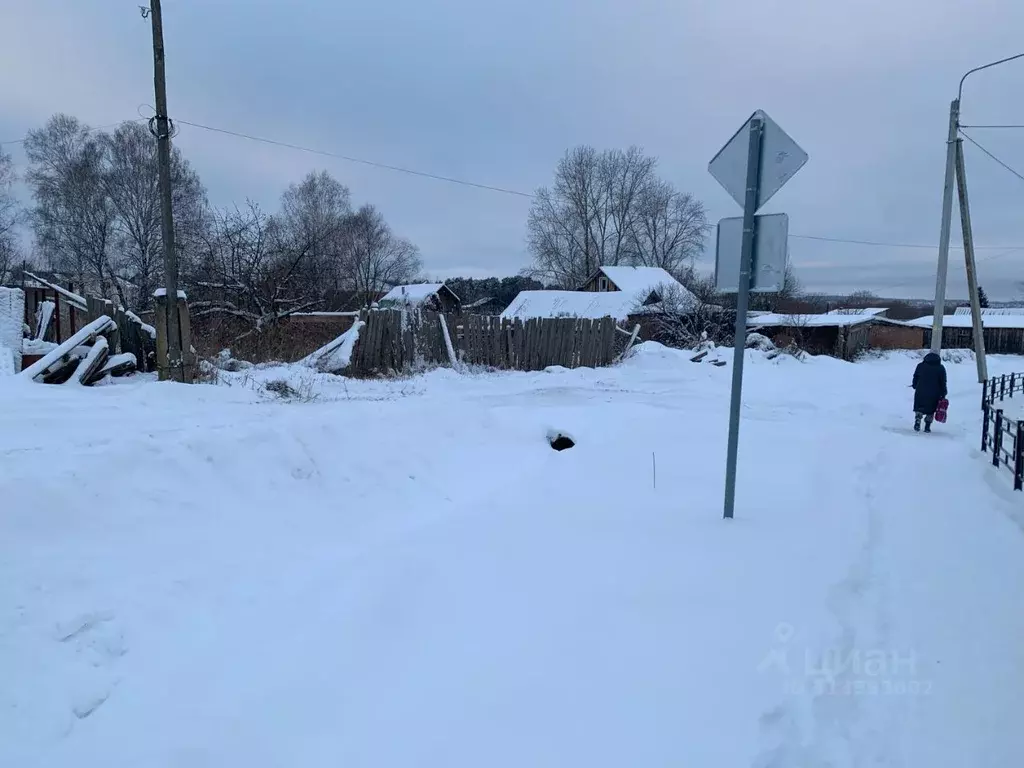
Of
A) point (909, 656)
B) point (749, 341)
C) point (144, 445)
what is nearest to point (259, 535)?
point (144, 445)

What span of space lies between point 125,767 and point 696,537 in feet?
12.6

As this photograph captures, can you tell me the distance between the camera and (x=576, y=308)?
39312 mm

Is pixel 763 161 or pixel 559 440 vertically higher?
pixel 763 161

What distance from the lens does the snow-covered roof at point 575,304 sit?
123 ft

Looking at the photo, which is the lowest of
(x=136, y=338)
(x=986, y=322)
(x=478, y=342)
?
(x=478, y=342)

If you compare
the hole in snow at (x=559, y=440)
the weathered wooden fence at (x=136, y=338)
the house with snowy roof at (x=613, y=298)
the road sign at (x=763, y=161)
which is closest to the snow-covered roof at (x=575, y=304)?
the house with snowy roof at (x=613, y=298)

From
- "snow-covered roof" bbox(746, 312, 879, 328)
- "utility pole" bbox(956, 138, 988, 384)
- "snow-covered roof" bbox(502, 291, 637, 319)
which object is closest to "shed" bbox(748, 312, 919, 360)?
"snow-covered roof" bbox(746, 312, 879, 328)

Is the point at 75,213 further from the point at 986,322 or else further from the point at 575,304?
the point at 986,322

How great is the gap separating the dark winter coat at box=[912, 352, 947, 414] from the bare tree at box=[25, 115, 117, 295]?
1562 inches

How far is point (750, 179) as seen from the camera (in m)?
5.08

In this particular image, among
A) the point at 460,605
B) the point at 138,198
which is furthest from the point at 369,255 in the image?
the point at 460,605

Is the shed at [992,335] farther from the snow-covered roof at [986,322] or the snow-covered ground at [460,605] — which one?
the snow-covered ground at [460,605]

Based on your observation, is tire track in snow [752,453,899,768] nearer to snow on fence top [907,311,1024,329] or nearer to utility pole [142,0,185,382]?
utility pole [142,0,185,382]

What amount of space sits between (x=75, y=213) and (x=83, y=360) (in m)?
34.6
